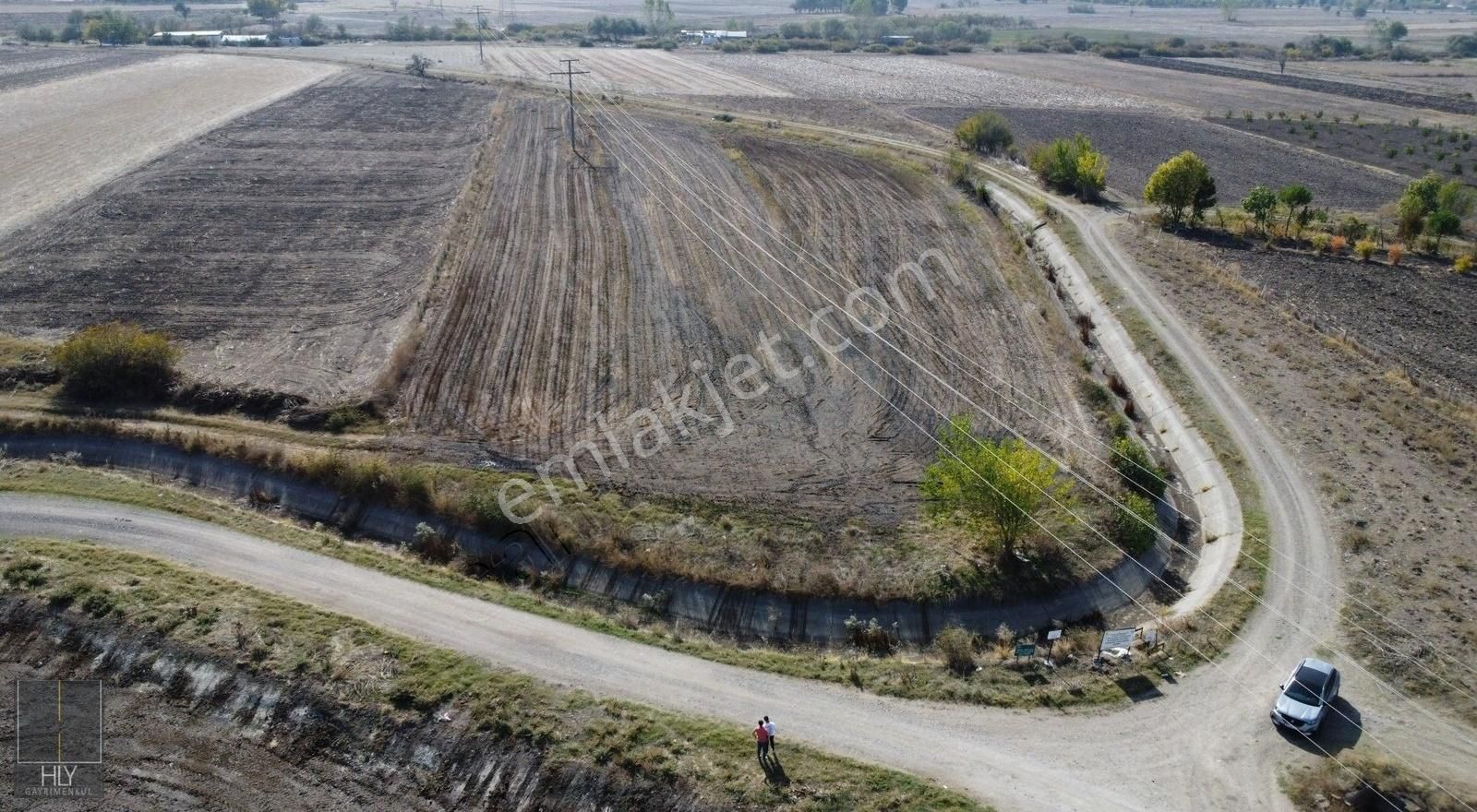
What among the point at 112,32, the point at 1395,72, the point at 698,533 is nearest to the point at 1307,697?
the point at 698,533

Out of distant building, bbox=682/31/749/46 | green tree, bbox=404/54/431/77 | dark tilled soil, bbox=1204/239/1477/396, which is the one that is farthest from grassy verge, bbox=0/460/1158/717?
distant building, bbox=682/31/749/46

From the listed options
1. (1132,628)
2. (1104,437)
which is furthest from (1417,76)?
(1132,628)

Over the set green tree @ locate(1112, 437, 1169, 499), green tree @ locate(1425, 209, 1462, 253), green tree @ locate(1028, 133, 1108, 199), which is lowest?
green tree @ locate(1112, 437, 1169, 499)

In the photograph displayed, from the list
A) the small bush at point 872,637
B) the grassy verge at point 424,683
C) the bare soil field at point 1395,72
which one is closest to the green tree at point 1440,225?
the small bush at point 872,637

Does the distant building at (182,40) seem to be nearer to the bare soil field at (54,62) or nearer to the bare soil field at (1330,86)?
the bare soil field at (54,62)

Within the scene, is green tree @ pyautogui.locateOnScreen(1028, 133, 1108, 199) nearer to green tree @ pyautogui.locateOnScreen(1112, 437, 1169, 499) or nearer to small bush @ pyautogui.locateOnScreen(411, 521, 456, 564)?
green tree @ pyautogui.locateOnScreen(1112, 437, 1169, 499)

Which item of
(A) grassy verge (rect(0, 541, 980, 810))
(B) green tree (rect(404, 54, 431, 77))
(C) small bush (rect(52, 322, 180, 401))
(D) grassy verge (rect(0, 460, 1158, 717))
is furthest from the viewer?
(B) green tree (rect(404, 54, 431, 77))
